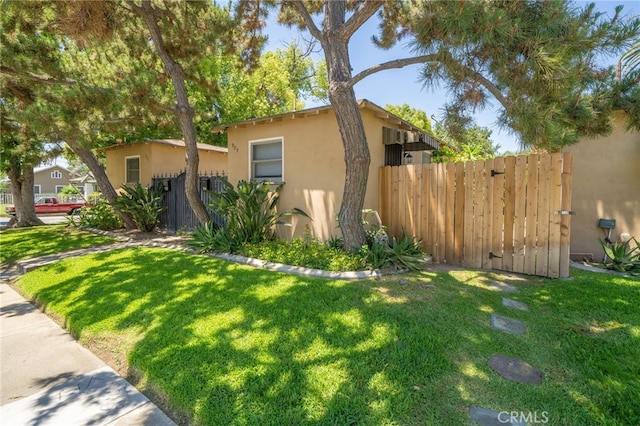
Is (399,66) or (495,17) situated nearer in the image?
(495,17)

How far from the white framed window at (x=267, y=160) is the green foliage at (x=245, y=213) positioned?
0.63 m

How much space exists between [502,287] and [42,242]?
432 inches

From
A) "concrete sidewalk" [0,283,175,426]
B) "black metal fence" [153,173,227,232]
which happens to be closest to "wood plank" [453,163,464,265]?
"concrete sidewalk" [0,283,175,426]

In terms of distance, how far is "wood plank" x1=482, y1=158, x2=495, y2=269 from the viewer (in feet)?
17.1

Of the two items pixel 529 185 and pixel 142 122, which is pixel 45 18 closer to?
pixel 142 122

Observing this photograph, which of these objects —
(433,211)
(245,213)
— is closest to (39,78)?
(245,213)

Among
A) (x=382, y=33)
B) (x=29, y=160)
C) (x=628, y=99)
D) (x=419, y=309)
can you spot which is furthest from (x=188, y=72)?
(x=628, y=99)

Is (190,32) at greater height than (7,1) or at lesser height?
greater

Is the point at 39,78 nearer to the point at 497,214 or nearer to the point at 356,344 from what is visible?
the point at 356,344

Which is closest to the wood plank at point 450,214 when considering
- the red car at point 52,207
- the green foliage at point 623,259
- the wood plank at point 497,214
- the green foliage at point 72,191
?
the wood plank at point 497,214

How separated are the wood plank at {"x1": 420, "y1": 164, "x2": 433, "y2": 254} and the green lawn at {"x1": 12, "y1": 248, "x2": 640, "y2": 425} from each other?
3.72 ft

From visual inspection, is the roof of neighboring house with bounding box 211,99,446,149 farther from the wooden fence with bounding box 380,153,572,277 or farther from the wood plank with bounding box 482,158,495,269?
the wood plank with bounding box 482,158,495,269

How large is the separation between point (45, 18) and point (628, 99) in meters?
10.7

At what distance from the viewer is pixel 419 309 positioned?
11.6 ft
